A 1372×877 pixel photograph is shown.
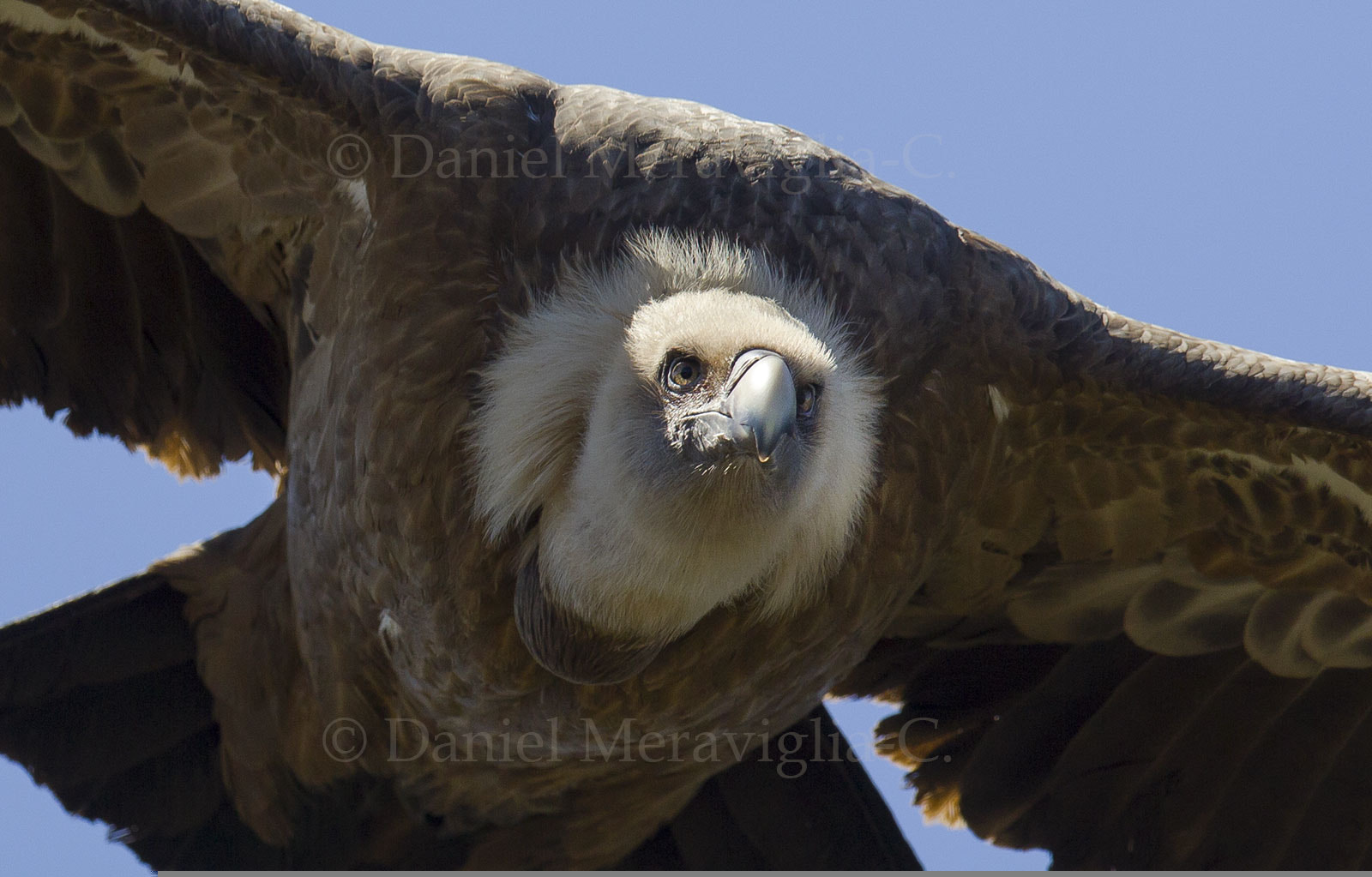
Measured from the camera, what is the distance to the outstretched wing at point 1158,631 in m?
5.32

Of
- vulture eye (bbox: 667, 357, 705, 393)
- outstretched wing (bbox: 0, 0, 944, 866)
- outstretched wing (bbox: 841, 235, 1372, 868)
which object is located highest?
outstretched wing (bbox: 0, 0, 944, 866)

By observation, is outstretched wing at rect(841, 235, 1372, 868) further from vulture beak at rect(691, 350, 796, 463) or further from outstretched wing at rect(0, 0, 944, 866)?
vulture beak at rect(691, 350, 796, 463)

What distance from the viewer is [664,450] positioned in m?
4.22

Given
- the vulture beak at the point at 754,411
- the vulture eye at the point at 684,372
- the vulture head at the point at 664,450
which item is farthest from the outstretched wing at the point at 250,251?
the vulture beak at the point at 754,411

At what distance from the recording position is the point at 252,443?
6.15m

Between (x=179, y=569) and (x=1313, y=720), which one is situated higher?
(x=179, y=569)

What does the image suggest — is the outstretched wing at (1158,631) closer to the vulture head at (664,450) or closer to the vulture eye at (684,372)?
the vulture head at (664,450)

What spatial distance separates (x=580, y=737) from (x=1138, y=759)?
2.07m

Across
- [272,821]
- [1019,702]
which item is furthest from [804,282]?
[272,821]

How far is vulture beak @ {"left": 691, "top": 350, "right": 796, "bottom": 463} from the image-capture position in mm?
4031

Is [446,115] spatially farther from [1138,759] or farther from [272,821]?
[1138,759]

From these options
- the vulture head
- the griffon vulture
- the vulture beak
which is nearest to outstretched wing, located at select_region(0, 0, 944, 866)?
the griffon vulture

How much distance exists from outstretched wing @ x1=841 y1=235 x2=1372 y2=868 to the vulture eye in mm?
1226

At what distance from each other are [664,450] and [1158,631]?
244 centimetres
